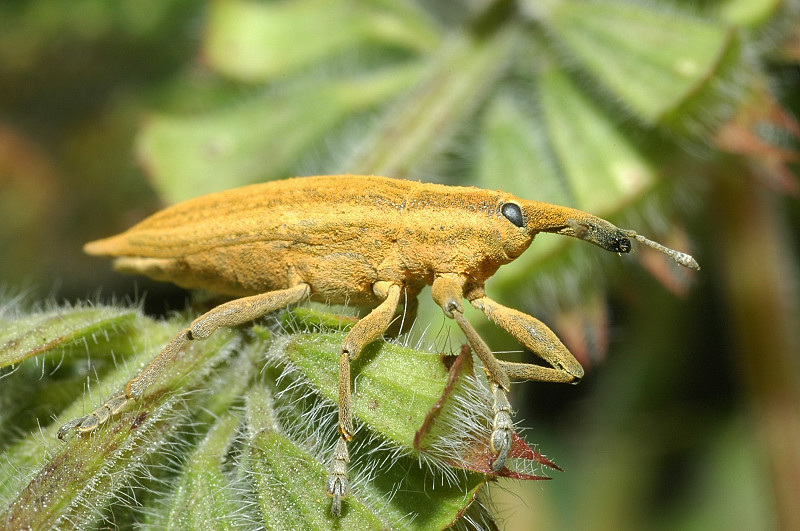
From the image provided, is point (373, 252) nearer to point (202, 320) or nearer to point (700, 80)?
point (202, 320)

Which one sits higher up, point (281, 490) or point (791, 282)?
point (281, 490)

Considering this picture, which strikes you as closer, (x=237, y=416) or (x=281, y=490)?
(x=281, y=490)

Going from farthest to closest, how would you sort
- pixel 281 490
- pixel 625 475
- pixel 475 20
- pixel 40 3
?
pixel 40 3 → pixel 625 475 → pixel 475 20 → pixel 281 490

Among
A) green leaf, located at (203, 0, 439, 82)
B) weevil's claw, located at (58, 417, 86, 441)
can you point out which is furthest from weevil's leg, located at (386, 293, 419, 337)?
green leaf, located at (203, 0, 439, 82)

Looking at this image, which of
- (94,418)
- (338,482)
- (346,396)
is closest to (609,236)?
(346,396)

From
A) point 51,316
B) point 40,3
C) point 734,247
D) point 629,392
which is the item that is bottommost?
point 629,392

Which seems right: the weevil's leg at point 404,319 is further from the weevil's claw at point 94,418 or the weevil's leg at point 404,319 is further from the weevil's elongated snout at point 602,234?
the weevil's claw at point 94,418

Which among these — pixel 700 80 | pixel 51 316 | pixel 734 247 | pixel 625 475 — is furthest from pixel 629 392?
pixel 51 316

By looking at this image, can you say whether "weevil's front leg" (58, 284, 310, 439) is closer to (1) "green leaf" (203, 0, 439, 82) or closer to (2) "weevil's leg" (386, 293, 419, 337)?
(2) "weevil's leg" (386, 293, 419, 337)
